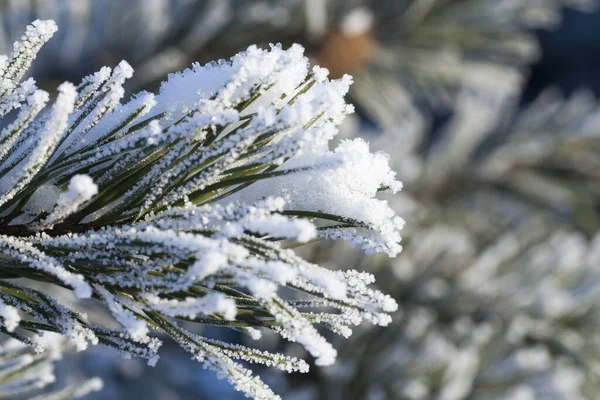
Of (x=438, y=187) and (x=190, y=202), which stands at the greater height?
(x=438, y=187)

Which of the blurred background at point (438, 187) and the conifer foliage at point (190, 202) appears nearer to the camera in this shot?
the conifer foliage at point (190, 202)

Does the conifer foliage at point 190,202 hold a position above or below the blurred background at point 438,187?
below

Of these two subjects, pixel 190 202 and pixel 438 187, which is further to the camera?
pixel 438 187

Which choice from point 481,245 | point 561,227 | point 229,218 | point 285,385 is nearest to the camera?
point 229,218

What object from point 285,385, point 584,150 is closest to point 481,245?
point 584,150

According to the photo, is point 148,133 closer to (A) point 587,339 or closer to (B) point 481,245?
(A) point 587,339
